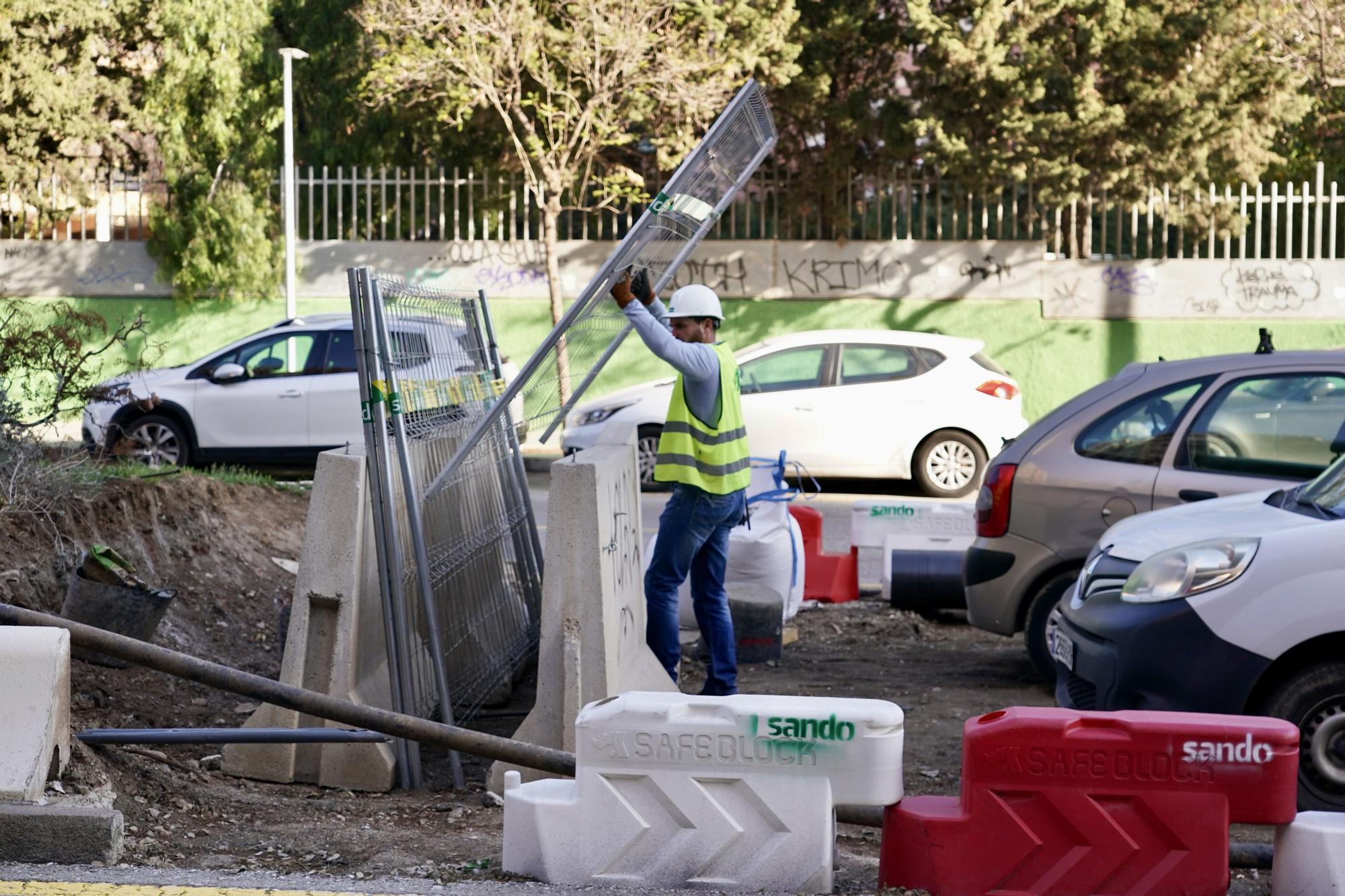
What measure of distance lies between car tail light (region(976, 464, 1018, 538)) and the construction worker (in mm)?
1266

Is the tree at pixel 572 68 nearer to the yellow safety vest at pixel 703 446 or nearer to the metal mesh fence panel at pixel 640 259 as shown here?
the metal mesh fence panel at pixel 640 259

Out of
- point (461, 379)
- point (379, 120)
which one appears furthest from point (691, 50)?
point (461, 379)

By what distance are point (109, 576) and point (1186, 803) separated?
425 cm

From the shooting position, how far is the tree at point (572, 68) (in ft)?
59.4

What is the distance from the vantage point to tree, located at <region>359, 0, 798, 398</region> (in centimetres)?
1811

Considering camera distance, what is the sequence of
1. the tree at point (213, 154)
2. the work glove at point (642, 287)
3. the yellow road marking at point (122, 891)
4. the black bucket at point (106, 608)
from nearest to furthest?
1. the yellow road marking at point (122, 891)
2. the work glove at point (642, 287)
3. the black bucket at point (106, 608)
4. the tree at point (213, 154)

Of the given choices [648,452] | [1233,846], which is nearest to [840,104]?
[648,452]

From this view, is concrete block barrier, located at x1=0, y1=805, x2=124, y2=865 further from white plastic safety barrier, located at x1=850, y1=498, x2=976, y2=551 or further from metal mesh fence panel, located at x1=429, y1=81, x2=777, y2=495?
white plastic safety barrier, located at x1=850, y1=498, x2=976, y2=551

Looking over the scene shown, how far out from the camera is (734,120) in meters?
5.99

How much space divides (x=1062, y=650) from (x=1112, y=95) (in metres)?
15.0

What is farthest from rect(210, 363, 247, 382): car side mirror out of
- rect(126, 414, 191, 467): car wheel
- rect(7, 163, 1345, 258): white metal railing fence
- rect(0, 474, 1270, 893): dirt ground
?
rect(0, 474, 1270, 893): dirt ground

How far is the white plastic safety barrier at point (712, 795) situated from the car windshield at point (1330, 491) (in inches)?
88.4

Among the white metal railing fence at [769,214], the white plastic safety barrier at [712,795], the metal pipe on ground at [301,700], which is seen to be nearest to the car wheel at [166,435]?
the white metal railing fence at [769,214]

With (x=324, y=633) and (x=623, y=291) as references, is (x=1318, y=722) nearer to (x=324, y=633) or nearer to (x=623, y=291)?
(x=623, y=291)
